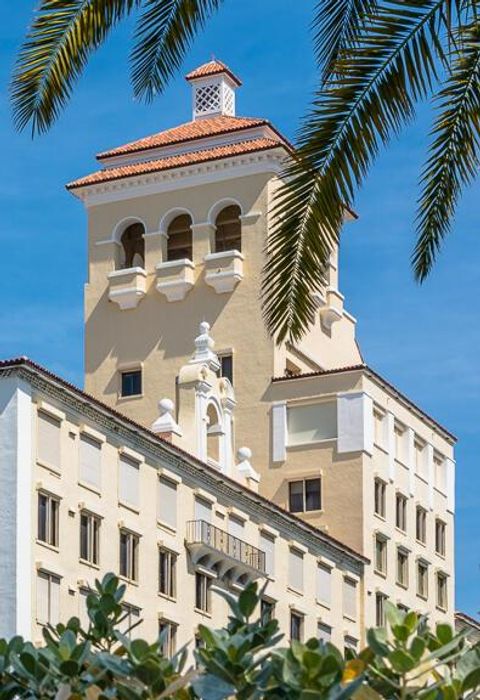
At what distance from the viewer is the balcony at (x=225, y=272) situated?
81.0 m

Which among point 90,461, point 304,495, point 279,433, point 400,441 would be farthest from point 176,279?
point 90,461

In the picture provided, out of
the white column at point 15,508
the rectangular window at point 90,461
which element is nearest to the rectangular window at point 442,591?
the rectangular window at point 90,461

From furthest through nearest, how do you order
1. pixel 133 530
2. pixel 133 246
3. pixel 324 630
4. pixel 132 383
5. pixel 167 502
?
pixel 133 246, pixel 132 383, pixel 324 630, pixel 167 502, pixel 133 530

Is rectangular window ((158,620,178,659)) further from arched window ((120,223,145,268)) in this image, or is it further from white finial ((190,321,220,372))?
arched window ((120,223,145,268))

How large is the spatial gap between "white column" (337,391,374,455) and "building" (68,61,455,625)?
0.23 ft

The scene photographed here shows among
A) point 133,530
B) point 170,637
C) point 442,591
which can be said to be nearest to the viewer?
point 133,530

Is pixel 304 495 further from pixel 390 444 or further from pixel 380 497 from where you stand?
pixel 390 444

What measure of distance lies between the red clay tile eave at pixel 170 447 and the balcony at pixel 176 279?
35.9 feet

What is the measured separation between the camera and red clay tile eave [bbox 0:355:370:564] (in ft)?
195

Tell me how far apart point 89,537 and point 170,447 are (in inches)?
224

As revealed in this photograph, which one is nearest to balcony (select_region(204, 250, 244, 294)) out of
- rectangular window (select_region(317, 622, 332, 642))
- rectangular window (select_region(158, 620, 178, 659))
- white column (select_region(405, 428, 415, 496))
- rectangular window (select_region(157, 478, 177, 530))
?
white column (select_region(405, 428, 415, 496))

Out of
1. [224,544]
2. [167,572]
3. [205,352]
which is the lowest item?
[167,572]

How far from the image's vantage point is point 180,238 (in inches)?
3324

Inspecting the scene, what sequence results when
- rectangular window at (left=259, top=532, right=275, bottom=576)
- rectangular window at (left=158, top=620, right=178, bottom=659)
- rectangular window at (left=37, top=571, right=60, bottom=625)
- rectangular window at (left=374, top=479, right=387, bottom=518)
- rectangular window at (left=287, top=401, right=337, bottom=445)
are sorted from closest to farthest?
1. rectangular window at (left=37, top=571, right=60, bottom=625)
2. rectangular window at (left=158, top=620, right=178, bottom=659)
3. rectangular window at (left=259, top=532, right=275, bottom=576)
4. rectangular window at (left=287, top=401, right=337, bottom=445)
5. rectangular window at (left=374, top=479, right=387, bottom=518)
